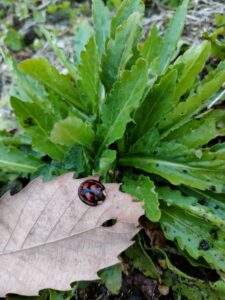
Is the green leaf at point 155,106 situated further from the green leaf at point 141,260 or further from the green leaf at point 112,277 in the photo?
the green leaf at point 112,277

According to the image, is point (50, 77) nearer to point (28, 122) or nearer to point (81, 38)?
point (28, 122)

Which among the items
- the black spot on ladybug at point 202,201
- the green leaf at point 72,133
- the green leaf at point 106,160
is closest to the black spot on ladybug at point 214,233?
the black spot on ladybug at point 202,201

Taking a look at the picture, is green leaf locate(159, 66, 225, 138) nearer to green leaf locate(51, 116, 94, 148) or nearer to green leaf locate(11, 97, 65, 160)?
green leaf locate(51, 116, 94, 148)

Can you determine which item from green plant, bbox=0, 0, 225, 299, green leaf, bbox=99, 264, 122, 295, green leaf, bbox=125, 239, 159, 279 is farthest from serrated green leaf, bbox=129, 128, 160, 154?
green leaf, bbox=99, 264, 122, 295

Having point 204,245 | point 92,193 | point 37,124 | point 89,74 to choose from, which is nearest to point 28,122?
→ point 37,124

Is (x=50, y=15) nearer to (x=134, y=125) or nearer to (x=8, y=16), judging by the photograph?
(x=8, y=16)

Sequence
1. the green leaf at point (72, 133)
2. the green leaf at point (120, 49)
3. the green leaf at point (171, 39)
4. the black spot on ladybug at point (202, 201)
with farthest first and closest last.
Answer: the green leaf at point (171, 39)
the black spot on ladybug at point (202, 201)
the green leaf at point (120, 49)
the green leaf at point (72, 133)

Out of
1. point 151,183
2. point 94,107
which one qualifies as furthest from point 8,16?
point 151,183
